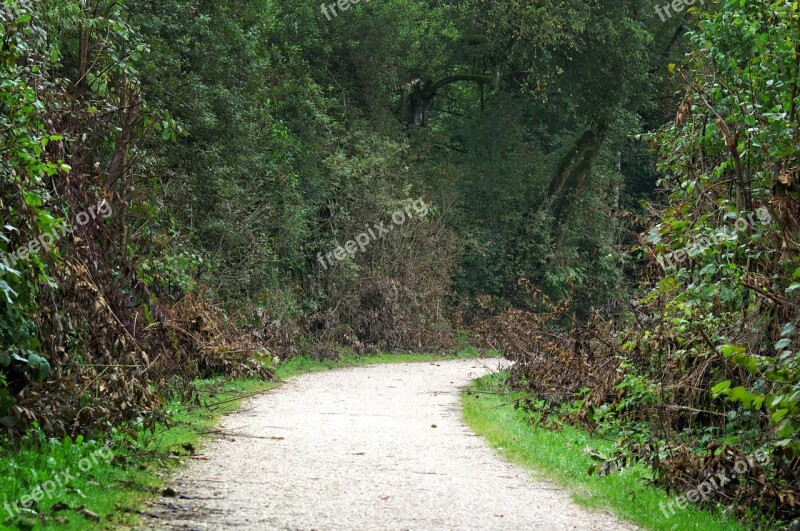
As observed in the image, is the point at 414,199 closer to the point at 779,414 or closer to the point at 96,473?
the point at 96,473

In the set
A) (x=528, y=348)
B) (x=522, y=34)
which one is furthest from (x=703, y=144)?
(x=522, y=34)

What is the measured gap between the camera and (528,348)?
56.2 ft

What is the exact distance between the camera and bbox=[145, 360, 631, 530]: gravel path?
7.13m

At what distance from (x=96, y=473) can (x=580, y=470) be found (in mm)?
4723

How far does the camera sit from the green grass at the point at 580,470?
7.66 meters

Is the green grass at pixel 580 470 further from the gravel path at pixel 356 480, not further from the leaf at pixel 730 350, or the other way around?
the leaf at pixel 730 350

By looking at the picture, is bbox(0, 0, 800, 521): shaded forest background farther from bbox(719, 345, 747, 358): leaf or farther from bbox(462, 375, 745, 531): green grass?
bbox(462, 375, 745, 531): green grass

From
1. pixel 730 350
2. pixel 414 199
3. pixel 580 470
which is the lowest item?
pixel 580 470

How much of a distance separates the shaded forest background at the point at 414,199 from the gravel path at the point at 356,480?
130 centimetres

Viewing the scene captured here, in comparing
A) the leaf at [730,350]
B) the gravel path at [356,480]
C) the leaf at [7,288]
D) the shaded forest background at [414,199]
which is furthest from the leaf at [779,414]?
the leaf at [7,288]

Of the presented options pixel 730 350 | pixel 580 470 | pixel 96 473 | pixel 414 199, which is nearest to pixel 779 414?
pixel 730 350

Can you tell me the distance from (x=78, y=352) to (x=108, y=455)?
192 cm

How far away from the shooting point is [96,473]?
7.85 m

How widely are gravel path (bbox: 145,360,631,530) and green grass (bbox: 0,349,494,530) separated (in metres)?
0.26
